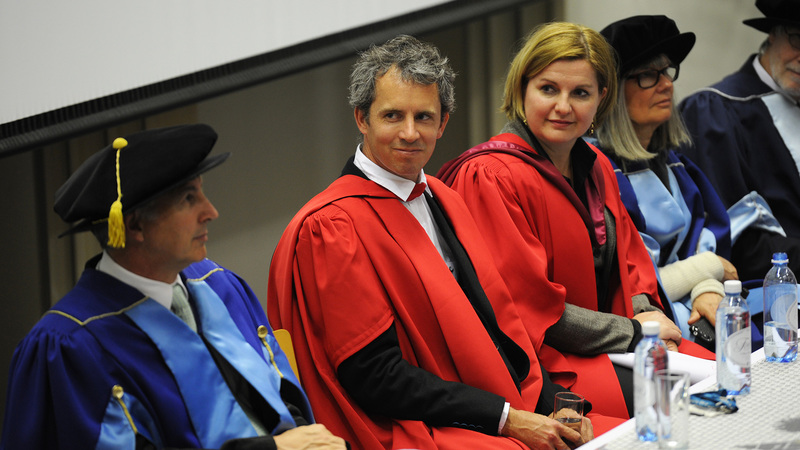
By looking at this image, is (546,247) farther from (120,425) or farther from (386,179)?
(120,425)

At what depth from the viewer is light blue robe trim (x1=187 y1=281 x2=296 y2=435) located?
1.90 m

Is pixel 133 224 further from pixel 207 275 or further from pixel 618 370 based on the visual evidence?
pixel 618 370

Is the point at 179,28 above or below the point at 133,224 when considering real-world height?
above

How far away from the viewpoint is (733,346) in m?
2.08

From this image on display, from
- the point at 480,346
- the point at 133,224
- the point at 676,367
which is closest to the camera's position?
the point at 133,224

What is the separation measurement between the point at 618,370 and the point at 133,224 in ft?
5.41

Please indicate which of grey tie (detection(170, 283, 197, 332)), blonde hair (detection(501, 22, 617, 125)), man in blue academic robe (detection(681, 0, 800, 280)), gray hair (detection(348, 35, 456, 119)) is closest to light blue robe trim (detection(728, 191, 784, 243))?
man in blue academic robe (detection(681, 0, 800, 280))

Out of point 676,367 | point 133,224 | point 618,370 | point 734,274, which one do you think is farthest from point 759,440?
point 734,274

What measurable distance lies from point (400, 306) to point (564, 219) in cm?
81

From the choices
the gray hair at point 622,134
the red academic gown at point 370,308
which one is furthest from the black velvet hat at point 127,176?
the gray hair at point 622,134

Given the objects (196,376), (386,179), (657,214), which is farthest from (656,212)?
(196,376)

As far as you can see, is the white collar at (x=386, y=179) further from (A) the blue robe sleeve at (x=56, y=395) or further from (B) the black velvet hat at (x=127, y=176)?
(A) the blue robe sleeve at (x=56, y=395)

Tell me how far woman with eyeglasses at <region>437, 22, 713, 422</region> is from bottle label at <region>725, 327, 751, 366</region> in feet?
1.96

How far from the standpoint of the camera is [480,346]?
2.37 meters
